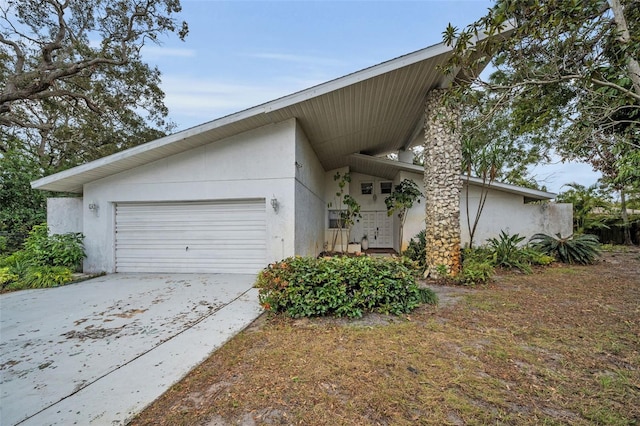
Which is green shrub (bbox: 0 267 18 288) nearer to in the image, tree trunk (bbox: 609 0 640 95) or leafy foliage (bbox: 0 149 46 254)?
leafy foliage (bbox: 0 149 46 254)

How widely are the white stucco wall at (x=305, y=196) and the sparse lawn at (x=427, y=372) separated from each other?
11.9 ft

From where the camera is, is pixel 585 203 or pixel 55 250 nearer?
pixel 55 250

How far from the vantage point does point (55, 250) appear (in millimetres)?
7055

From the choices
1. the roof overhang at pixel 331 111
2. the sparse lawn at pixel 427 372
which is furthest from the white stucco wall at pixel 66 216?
the sparse lawn at pixel 427 372

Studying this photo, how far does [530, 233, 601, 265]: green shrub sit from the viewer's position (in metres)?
8.14

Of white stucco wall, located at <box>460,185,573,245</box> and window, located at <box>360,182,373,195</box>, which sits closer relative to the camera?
white stucco wall, located at <box>460,185,573,245</box>

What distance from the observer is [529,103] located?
6.14 meters

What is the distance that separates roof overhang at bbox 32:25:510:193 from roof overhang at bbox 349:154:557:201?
1.90 metres

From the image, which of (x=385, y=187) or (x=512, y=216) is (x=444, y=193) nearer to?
(x=512, y=216)

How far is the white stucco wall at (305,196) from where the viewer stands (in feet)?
23.7

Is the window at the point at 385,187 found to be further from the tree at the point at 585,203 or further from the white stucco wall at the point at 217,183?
the tree at the point at 585,203

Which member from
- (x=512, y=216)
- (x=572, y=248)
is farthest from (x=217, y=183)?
(x=572, y=248)

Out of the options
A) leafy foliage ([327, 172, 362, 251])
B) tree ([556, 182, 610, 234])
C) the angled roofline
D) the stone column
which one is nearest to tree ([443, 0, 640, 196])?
the angled roofline

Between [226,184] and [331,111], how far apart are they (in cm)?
338
